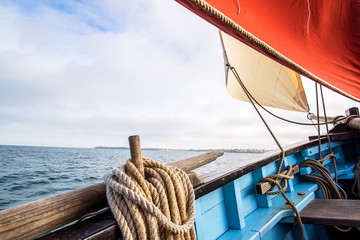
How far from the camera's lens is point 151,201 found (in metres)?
0.77

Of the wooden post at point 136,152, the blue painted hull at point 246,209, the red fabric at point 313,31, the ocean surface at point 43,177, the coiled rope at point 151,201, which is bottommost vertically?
the ocean surface at point 43,177

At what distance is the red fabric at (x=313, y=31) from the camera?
129 centimetres

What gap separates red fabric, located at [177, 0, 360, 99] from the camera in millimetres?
1291

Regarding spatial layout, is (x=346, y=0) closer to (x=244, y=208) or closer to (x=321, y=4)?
(x=321, y=4)

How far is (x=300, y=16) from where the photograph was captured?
5.71ft

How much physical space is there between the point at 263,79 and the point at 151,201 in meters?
3.48

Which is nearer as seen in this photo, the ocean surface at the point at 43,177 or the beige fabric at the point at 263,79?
the beige fabric at the point at 263,79

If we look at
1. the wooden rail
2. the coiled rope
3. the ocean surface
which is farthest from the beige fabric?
the wooden rail

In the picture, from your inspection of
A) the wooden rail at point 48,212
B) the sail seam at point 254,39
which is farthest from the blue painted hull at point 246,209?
the sail seam at point 254,39

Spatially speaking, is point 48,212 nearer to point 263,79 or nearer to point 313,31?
point 313,31

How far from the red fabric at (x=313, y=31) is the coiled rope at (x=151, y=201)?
756 mm

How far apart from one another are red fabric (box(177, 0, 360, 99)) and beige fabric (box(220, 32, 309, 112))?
1417 mm

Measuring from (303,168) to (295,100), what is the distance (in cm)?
185

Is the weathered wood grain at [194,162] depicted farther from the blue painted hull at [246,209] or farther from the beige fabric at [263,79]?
the beige fabric at [263,79]
